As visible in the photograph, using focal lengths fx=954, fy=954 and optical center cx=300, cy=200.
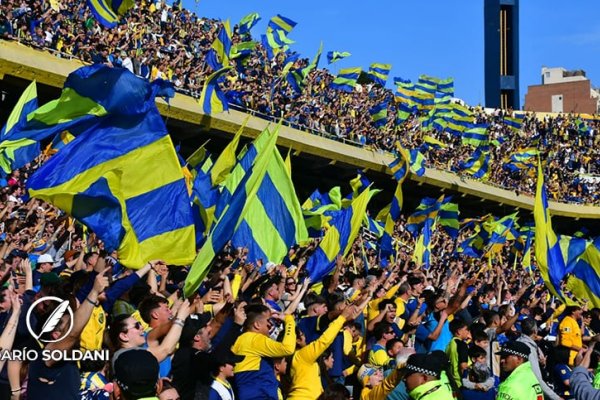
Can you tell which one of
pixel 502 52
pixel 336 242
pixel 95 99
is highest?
pixel 502 52

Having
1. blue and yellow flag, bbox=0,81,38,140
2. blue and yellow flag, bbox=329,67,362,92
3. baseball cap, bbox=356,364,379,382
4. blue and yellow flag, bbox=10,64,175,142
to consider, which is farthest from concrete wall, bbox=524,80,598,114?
baseball cap, bbox=356,364,379,382

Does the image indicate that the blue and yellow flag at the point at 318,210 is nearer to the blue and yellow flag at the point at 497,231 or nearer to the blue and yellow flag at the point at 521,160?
the blue and yellow flag at the point at 497,231

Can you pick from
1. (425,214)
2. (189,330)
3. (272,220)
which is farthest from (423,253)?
(189,330)

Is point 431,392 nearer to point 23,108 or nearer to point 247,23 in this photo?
point 23,108

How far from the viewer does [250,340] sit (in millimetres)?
6566

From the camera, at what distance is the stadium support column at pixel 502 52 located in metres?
60.7

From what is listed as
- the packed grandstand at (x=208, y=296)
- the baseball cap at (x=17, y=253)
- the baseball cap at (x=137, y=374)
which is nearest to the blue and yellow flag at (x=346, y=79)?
the packed grandstand at (x=208, y=296)

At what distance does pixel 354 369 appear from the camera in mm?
7984

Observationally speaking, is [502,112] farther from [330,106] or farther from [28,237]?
[28,237]

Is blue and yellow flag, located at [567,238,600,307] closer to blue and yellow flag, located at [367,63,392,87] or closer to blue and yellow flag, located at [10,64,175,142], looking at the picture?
blue and yellow flag, located at [10,64,175,142]

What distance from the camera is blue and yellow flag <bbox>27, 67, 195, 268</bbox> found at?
8.17m

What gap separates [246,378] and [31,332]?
1709 mm

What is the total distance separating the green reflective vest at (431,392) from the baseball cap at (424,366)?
6 cm

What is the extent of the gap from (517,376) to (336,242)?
257 inches
